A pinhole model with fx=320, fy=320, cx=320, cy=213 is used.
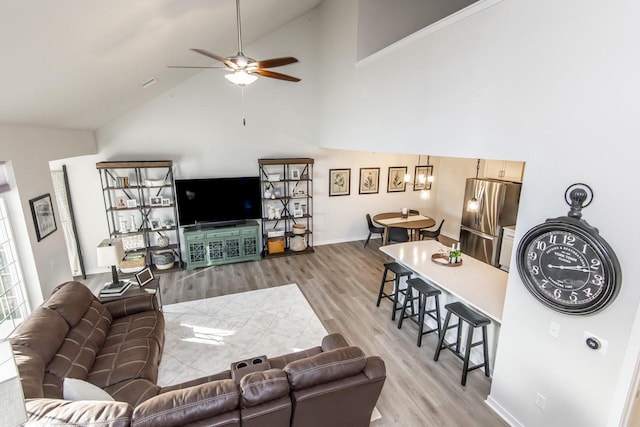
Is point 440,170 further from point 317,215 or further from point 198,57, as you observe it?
point 198,57

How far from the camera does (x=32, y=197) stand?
12.8 feet

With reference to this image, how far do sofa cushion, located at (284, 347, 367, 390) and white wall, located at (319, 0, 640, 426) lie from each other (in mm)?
1616

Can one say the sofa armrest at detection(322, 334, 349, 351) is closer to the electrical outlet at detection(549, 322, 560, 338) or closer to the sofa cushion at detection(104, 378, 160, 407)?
the sofa cushion at detection(104, 378, 160, 407)

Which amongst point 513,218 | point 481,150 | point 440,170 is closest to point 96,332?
point 481,150

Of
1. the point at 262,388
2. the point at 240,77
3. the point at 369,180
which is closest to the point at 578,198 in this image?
the point at 262,388

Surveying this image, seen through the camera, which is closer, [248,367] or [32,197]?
[248,367]

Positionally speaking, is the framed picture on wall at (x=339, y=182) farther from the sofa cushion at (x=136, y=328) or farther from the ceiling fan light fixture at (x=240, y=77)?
the sofa cushion at (x=136, y=328)

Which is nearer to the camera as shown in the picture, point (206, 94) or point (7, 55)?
point (7, 55)

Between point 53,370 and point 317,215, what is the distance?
596cm

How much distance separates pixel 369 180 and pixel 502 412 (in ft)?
19.6

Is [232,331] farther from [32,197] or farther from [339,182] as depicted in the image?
[339,182]

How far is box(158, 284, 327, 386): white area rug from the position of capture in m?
3.99

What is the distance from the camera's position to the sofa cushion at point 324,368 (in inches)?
93.0

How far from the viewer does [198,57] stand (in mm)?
4992
